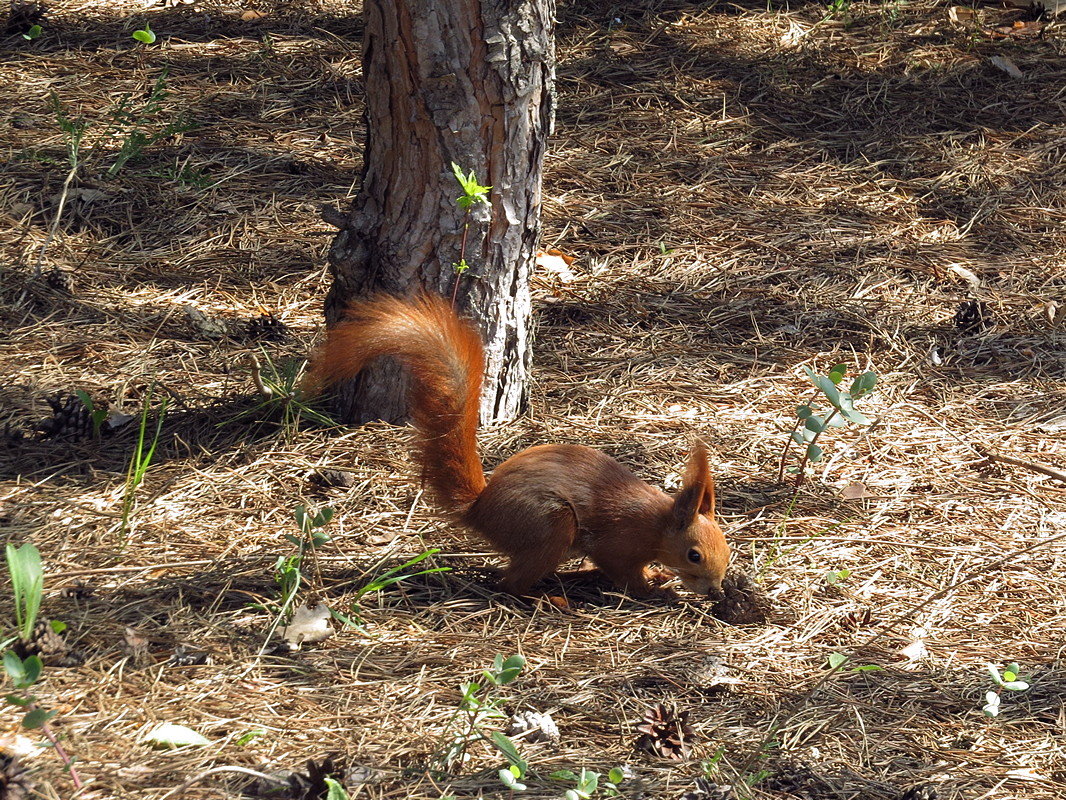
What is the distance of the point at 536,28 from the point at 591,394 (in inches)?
45.5

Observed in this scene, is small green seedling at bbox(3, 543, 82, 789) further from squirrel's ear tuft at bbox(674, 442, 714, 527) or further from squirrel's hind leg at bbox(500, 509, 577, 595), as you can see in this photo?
squirrel's ear tuft at bbox(674, 442, 714, 527)

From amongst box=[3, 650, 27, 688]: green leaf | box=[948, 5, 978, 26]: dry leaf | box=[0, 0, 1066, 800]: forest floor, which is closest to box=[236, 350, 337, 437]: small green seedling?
box=[0, 0, 1066, 800]: forest floor

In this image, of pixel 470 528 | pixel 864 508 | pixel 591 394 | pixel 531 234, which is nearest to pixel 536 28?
pixel 531 234

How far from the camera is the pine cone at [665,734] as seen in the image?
7.02ft

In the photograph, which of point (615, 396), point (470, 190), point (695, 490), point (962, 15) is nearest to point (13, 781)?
point (695, 490)

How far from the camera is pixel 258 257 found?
4.09 metres

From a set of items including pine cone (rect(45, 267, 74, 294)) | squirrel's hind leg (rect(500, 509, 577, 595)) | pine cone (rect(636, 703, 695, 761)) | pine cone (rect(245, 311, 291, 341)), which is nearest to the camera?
pine cone (rect(636, 703, 695, 761))

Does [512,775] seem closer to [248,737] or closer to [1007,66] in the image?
[248,737]

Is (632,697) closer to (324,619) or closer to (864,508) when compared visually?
(324,619)

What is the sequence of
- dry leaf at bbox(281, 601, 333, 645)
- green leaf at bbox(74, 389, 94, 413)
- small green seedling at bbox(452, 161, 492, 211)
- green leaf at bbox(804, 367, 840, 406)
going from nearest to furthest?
dry leaf at bbox(281, 601, 333, 645), small green seedling at bbox(452, 161, 492, 211), green leaf at bbox(804, 367, 840, 406), green leaf at bbox(74, 389, 94, 413)

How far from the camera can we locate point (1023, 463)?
126 inches

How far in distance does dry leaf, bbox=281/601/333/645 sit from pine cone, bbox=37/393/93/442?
1.06 metres

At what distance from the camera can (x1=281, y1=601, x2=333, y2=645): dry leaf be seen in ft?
7.88

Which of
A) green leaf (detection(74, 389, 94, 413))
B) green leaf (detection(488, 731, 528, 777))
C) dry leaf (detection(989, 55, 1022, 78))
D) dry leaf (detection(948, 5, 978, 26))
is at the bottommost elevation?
green leaf (detection(488, 731, 528, 777))
